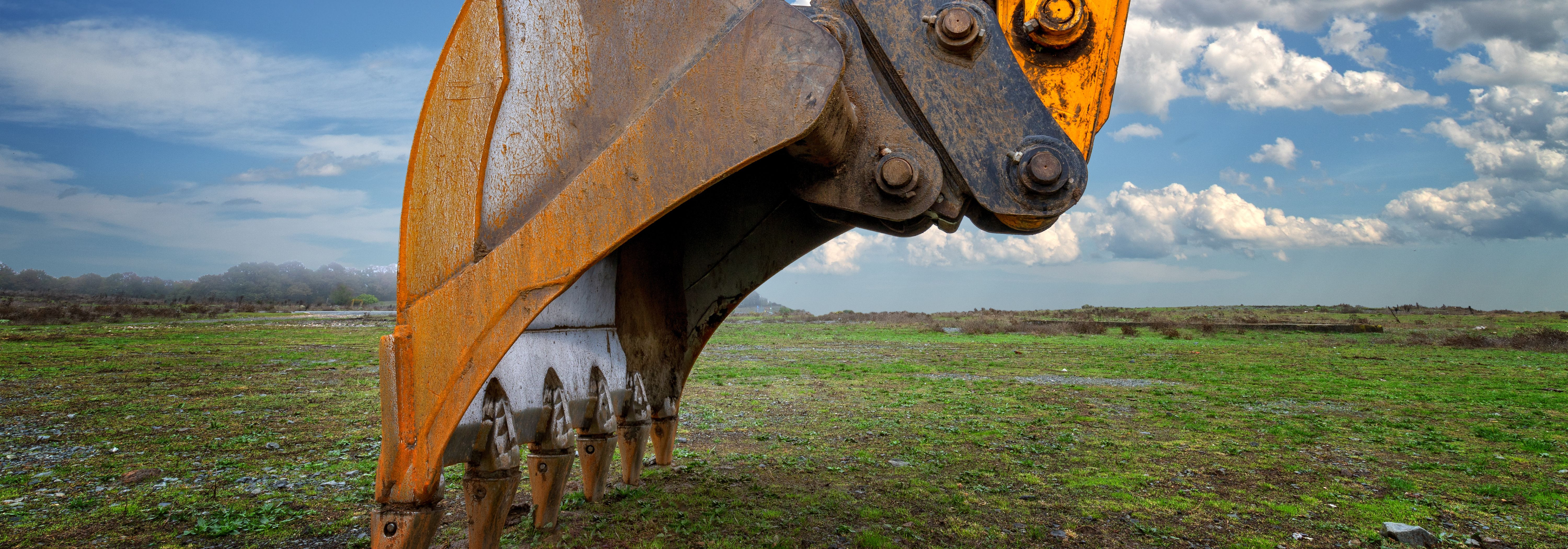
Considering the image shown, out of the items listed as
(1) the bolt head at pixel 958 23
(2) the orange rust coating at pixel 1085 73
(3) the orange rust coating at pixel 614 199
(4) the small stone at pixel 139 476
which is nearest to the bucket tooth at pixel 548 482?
(3) the orange rust coating at pixel 614 199

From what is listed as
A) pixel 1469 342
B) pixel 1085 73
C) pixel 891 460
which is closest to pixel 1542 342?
pixel 1469 342

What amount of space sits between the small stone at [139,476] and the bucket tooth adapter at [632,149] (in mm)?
2909

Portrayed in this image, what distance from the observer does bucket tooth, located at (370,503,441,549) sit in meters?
2.26

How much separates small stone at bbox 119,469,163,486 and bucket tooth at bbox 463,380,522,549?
307 centimetres

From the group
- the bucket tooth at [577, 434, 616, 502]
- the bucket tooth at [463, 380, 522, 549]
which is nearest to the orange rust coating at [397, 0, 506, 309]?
the bucket tooth at [463, 380, 522, 549]

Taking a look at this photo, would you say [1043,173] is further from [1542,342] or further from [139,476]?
[1542,342]

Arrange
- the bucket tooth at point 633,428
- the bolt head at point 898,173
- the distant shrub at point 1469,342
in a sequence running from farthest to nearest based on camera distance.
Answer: the distant shrub at point 1469,342 → the bucket tooth at point 633,428 → the bolt head at point 898,173

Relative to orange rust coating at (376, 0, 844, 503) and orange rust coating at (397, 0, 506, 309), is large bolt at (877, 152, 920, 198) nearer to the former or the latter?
orange rust coating at (376, 0, 844, 503)

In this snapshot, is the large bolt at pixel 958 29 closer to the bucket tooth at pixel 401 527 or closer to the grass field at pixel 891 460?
the grass field at pixel 891 460

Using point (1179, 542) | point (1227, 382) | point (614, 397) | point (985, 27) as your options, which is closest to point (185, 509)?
point (614, 397)

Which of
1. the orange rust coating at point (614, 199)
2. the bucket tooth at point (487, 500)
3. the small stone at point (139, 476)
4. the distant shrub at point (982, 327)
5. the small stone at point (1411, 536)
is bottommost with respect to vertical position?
the small stone at point (1411, 536)

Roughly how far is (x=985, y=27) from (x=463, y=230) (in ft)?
6.35

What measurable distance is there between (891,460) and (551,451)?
2.76 m

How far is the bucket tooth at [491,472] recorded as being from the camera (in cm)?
270
